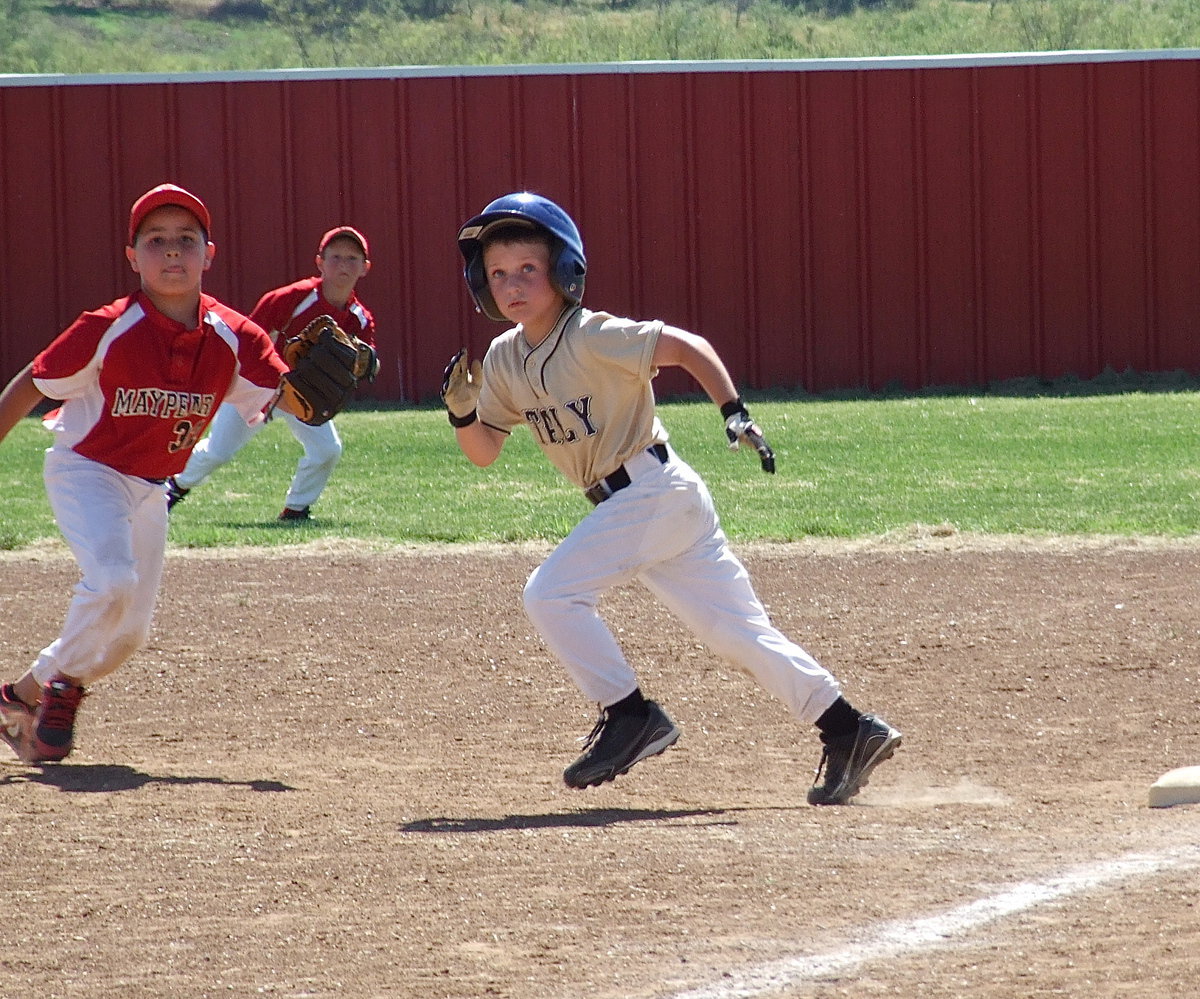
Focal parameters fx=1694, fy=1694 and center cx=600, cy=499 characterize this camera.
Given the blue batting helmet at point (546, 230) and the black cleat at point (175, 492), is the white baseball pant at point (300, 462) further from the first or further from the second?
the blue batting helmet at point (546, 230)

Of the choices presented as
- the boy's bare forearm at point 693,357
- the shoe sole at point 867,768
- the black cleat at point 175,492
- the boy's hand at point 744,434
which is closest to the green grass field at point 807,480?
the black cleat at point 175,492

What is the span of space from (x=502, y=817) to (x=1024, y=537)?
5293mm

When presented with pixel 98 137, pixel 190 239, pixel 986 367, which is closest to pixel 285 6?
pixel 98 137

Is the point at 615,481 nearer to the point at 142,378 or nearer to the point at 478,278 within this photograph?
the point at 478,278

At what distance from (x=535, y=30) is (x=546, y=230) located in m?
28.3

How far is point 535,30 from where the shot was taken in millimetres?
31859

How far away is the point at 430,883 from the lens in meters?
3.90

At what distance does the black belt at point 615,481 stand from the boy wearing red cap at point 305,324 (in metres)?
5.49

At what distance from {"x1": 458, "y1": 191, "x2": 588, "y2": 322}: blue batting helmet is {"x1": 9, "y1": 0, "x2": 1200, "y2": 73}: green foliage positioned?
23.2 metres

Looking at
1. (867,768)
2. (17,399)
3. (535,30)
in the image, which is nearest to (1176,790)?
(867,768)

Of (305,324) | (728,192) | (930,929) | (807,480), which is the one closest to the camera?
(930,929)

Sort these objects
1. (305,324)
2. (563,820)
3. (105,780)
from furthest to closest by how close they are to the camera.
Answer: (305,324) → (105,780) → (563,820)

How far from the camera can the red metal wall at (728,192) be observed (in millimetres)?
18328

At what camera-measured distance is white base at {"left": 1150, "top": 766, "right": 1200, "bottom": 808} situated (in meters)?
4.62
